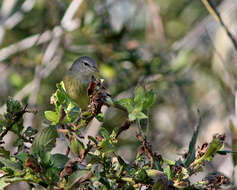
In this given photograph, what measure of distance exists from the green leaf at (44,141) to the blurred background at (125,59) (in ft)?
5.24

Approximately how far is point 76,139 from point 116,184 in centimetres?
14

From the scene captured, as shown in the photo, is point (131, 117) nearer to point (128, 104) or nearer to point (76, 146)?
point (128, 104)

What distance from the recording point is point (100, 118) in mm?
1036

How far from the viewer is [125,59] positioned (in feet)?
10.4

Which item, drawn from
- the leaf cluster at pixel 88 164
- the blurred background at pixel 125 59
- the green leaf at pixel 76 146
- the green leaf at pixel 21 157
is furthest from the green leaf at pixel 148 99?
the blurred background at pixel 125 59

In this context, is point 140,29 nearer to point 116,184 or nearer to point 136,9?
point 136,9

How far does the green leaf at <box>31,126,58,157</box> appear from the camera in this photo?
0.92m

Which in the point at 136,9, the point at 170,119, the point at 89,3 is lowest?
the point at 170,119

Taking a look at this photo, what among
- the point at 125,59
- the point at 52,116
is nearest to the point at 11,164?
the point at 52,116

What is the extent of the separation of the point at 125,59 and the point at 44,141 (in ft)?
7.42

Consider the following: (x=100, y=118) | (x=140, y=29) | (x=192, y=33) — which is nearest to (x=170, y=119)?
(x=192, y=33)

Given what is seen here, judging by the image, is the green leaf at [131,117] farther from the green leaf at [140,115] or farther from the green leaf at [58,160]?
the green leaf at [58,160]

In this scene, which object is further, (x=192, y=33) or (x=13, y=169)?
(x=192, y=33)

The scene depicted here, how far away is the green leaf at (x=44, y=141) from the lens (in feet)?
3.03
